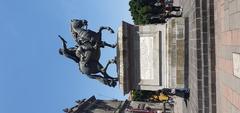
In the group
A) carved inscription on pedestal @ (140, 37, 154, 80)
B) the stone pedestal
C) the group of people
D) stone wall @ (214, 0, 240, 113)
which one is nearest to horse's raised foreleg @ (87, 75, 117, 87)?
the group of people

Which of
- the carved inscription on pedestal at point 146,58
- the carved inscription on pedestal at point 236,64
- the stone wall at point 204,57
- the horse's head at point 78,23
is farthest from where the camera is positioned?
the horse's head at point 78,23

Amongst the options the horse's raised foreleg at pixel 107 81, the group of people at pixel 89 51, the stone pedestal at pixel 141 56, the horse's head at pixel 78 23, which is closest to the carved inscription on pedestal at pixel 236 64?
the stone pedestal at pixel 141 56

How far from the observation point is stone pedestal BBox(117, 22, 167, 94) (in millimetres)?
17359

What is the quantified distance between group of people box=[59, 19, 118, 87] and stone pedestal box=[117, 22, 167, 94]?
2.46 ft

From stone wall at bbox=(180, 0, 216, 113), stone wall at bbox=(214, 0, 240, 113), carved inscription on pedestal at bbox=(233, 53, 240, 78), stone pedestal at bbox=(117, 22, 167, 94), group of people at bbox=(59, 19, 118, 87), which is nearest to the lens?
carved inscription on pedestal at bbox=(233, 53, 240, 78)

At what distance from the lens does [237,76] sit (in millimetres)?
10430

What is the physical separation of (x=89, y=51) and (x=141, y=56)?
7.46 feet

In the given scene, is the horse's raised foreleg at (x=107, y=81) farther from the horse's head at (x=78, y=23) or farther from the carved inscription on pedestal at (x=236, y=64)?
the carved inscription on pedestal at (x=236, y=64)

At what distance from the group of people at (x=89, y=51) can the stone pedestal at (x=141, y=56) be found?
0.75 metres

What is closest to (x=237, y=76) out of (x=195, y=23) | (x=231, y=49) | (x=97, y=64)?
(x=231, y=49)

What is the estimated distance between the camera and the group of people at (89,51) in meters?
18.4

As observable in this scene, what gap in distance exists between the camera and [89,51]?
1852cm

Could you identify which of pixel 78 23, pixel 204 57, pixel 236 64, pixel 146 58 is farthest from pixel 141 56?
pixel 236 64

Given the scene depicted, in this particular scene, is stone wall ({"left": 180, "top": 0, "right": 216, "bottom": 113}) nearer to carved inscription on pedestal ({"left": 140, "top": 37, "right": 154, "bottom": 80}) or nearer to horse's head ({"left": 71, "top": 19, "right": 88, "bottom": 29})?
carved inscription on pedestal ({"left": 140, "top": 37, "right": 154, "bottom": 80})
